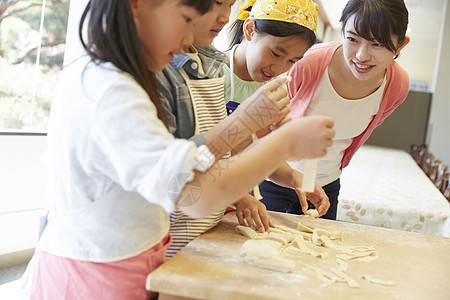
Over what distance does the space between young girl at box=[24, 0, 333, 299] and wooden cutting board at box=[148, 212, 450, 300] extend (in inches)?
3.5

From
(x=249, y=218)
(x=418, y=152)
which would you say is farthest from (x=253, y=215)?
(x=418, y=152)

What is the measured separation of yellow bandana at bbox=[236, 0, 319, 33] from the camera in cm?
127

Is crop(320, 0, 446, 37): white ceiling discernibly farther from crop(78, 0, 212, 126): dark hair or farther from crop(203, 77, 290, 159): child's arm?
crop(78, 0, 212, 126): dark hair

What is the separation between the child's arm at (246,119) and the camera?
876mm

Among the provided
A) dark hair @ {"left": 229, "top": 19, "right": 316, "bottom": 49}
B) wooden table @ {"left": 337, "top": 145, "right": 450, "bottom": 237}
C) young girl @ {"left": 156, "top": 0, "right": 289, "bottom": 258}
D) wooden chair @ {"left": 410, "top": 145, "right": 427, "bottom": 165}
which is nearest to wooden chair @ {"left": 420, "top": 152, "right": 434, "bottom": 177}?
wooden chair @ {"left": 410, "top": 145, "right": 427, "bottom": 165}

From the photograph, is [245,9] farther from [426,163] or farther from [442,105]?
[442,105]

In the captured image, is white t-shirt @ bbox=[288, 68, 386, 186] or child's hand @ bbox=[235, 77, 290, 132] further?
white t-shirt @ bbox=[288, 68, 386, 186]

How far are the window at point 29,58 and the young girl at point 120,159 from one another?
6.29 feet

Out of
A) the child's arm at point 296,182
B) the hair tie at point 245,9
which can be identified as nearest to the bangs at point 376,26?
the hair tie at point 245,9

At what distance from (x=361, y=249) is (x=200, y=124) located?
0.46m

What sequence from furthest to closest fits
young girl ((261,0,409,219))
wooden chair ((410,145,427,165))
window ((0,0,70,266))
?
wooden chair ((410,145,427,165)) < window ((0,0,70,266)) < young girl ((261,0,409,219))

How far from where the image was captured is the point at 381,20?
1.46m

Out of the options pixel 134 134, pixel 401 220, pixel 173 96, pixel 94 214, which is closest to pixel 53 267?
pixel 94 214

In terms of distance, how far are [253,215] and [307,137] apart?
42 centimetres
